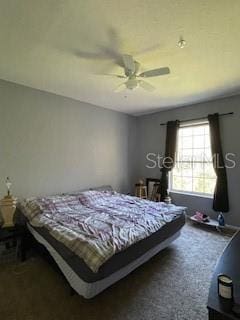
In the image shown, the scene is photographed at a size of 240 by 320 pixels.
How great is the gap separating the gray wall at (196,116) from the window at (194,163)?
23 cm

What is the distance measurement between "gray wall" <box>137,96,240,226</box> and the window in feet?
0.75

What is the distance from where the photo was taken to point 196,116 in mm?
4172

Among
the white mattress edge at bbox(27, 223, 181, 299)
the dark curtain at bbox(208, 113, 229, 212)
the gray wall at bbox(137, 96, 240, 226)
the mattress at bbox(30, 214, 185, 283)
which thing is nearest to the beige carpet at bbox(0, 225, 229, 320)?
the white mattress edge at bbox(27, 223, 181, 299)

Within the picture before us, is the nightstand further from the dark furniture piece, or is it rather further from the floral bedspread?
the dark furniture piece

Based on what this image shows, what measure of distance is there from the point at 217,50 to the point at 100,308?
296cm

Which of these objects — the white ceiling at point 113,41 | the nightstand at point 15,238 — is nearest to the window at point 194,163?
the white ceiling at point 113,41

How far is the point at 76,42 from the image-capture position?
80.0 inches

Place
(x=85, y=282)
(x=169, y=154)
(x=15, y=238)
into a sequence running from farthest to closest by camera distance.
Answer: (x=169, y=154) → (x=15, y=238) → (x=85, y=282)

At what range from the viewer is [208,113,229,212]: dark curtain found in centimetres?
369

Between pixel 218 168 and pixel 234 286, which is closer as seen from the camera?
pixel 234 286

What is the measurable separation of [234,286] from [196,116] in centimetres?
366

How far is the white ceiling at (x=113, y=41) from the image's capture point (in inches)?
62.9

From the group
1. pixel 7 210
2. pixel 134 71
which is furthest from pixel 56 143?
pixel 134 71

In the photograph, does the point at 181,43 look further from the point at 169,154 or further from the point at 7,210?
the point at 7,210
